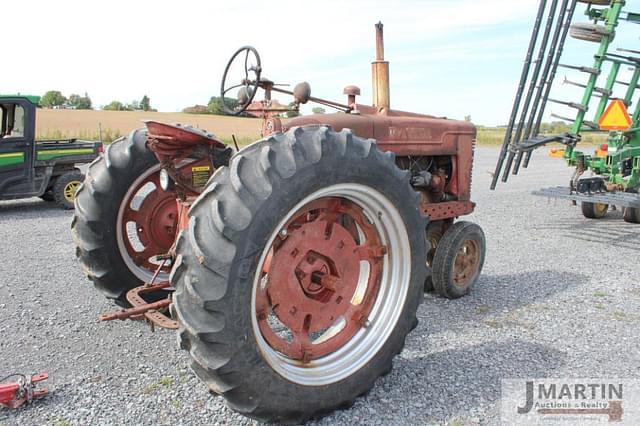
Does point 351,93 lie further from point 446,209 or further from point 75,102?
point 75,102

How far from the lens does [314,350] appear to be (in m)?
2.71

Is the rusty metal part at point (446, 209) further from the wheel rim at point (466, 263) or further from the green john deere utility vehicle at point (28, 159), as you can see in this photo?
the green john deere utility vehicle at point (28, 159)

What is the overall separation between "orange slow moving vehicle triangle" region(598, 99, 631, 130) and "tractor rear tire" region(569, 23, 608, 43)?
0.93 meters

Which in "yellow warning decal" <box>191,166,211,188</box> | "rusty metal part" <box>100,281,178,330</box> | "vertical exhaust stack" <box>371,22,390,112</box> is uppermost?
"vertical exhaust stack" <box>371,22,390,112</box>

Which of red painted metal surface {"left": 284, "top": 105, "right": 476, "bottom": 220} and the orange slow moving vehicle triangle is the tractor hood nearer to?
red painted metal surface {"left": 284, "top": 105, "right": 476, "bottom": 220}

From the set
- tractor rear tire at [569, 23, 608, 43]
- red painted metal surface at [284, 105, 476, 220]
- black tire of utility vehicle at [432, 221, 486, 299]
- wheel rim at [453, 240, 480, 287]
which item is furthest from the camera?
tractor rear tire at [569, 23, 608, 43]

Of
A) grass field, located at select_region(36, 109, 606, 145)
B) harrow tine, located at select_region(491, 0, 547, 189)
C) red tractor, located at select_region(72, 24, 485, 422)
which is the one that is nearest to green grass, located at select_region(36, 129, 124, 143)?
grass field, located at select_region(36, 109, 606, 145)

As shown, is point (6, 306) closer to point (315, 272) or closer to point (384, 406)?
point (315, 272)

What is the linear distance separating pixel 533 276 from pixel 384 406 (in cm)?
304

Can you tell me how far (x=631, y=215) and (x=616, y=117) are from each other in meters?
1.78

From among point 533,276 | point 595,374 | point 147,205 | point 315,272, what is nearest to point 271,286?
point 315,272

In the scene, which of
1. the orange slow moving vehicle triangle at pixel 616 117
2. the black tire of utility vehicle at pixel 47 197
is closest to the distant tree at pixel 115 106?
the black tire of utility vehicle at pixel 47 197

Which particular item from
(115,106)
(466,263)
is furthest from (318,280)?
(115,106)

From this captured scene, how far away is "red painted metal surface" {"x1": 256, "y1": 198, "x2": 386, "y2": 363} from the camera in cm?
263
